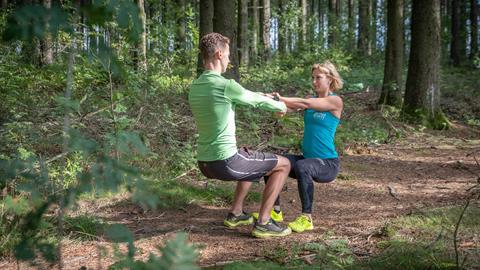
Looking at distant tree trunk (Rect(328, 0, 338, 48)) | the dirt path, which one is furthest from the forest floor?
distant tree trunk (Rect(328, 0, 338, 48))

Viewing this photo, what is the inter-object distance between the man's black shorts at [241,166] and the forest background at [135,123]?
2.55 feet

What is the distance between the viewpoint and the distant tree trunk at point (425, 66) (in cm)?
1030

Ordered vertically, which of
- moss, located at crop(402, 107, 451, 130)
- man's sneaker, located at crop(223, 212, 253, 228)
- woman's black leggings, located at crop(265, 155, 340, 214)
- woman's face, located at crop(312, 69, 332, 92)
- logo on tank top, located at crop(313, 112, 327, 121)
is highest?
woman's face, located at crop(312, 69, 332, 92)

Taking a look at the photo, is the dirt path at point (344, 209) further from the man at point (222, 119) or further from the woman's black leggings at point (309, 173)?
the man at point (222, 119)

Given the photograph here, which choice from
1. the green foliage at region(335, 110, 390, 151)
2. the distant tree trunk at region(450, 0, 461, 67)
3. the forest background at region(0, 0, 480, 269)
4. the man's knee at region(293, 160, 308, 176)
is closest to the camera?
the forest background at region(0, 0, 480, 269)

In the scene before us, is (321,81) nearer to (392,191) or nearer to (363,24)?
(392,191)

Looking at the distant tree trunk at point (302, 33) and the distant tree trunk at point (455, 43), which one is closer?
the distant tree trunk at point (302, 33)

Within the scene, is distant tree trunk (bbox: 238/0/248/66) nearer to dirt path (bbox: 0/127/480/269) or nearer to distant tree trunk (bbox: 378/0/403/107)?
distant tree trunk (bbox: 378/0/403/107)

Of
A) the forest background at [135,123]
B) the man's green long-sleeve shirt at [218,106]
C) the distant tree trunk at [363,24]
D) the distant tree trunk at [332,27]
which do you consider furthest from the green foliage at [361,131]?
the distant tree trunk at [363,24]

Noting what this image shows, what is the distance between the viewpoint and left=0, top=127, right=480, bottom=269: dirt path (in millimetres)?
4047

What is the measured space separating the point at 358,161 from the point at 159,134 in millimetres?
3288

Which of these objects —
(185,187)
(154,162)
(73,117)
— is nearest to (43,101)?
(73,117)

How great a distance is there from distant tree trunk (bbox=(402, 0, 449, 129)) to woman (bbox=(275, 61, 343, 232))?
621 centimetres

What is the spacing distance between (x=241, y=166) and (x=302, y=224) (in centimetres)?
85
